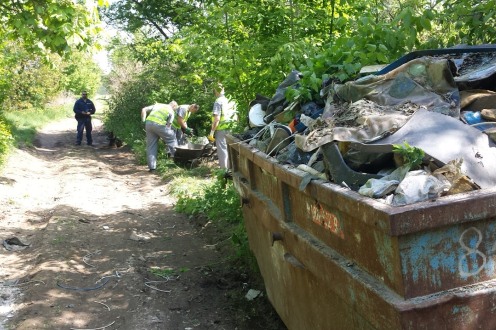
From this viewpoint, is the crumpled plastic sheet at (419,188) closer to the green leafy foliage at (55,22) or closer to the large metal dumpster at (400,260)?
the large metal dumpster at (400,260)

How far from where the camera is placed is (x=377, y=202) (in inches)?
79.4

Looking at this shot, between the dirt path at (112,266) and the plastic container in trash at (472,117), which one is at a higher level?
the plastic container in trash at (472,117)

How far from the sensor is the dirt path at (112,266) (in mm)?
4730

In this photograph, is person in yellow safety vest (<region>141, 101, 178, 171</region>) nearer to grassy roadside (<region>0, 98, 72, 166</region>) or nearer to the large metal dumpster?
grassy roadside (<region>0, 98, 72, 166</region>)

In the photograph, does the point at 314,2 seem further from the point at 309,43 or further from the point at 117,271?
the point at 117,271

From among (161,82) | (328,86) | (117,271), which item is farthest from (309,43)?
(161,82)

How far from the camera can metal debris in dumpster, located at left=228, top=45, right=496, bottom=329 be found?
6.20ft

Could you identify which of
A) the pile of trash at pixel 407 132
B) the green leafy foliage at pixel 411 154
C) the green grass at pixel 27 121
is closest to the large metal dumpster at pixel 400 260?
the pile of trash at pixel 407 132

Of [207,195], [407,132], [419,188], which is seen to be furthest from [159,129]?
[419,188]

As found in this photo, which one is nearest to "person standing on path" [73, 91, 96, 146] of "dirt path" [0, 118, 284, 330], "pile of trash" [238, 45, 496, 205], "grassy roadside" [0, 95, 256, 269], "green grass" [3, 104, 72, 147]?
"green grass" [3, 104, 72, 147]

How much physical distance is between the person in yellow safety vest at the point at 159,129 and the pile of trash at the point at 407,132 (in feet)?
29.7

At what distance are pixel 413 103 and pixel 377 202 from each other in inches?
48.3

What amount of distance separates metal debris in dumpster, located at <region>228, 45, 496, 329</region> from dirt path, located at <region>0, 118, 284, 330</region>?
1860mm

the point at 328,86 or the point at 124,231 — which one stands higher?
the point at 328,86
